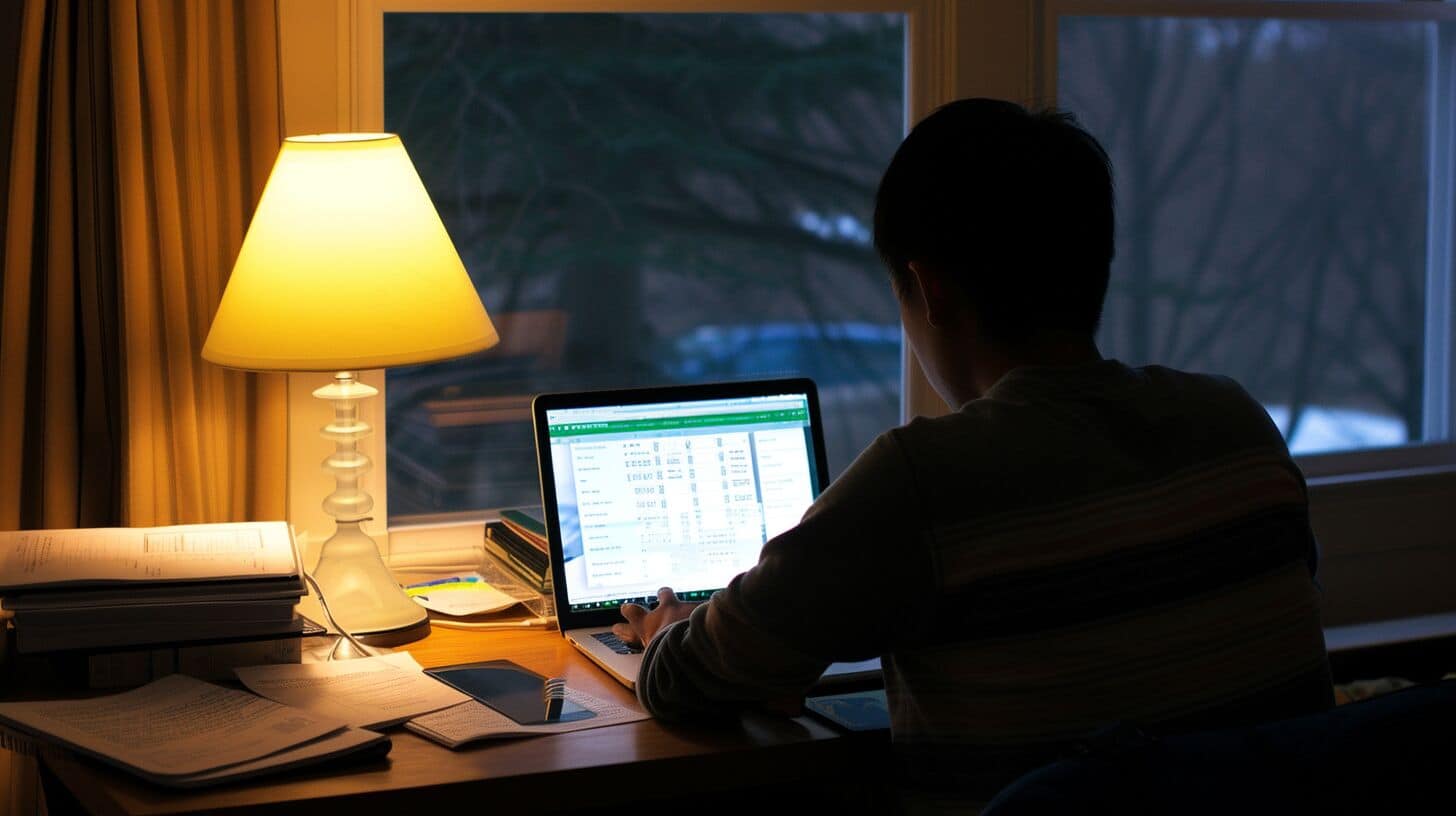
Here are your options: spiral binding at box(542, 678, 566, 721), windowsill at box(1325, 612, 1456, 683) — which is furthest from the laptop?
windowsill at box(1325, 612, 1456, 683)

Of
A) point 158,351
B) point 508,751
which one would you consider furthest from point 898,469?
point 158,351

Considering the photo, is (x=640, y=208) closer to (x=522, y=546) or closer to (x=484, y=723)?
(x=522, y=546)

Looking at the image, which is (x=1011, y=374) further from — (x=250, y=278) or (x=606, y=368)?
(x=606, y=368)

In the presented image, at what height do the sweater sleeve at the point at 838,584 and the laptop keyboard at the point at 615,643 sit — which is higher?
the sweater sleeve at the point at 838,584

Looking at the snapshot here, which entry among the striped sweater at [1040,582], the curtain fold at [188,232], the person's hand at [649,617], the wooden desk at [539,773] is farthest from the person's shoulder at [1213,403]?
the curtain fold at [188,232]

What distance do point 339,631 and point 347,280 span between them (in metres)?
0.41

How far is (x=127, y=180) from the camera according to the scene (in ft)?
6.11

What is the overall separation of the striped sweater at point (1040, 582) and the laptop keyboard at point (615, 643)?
1.50ft

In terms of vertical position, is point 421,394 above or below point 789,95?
below

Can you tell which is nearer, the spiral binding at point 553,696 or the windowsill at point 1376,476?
the spiral binding at point 553,696

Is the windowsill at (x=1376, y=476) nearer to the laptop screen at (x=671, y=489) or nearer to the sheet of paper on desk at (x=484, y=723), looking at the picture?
the laptop screen at (x=671, y=489)

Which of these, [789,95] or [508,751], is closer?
[508,751]

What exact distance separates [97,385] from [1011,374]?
3.85 ft

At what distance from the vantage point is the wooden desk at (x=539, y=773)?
134 centimetres
